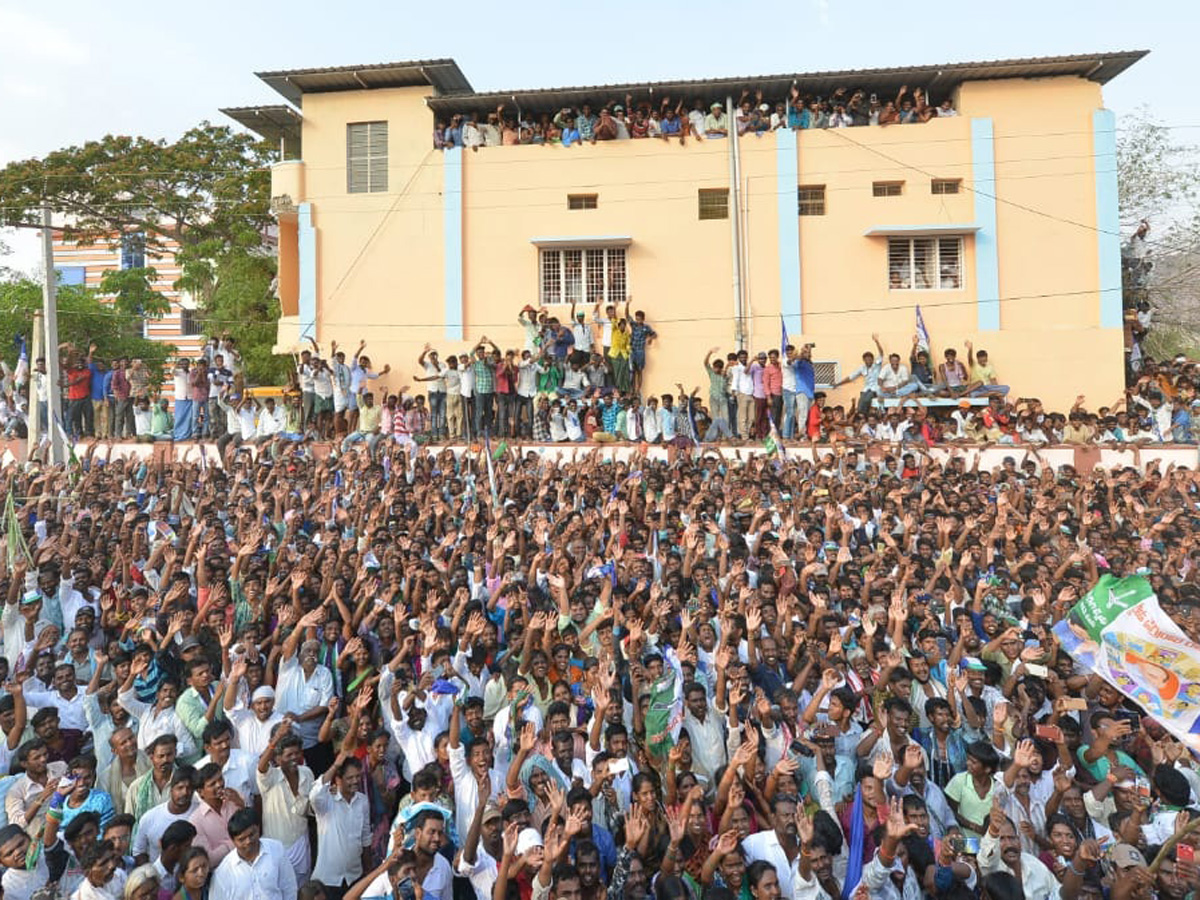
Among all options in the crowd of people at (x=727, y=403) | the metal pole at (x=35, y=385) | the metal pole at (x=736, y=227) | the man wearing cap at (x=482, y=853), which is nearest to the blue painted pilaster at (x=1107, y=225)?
the crowd of people at (x=727, y=403)

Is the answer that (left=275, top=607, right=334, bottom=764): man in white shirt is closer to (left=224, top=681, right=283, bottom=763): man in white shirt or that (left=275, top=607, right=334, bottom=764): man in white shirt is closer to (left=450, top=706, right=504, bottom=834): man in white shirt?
(left=224, top=681, right=283, bottom=763): man in white shirt

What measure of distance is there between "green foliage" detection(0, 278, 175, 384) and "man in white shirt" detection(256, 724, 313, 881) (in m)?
23.9

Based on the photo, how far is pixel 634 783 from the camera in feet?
15.6

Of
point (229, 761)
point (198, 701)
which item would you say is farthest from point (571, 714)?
point (198, 701)

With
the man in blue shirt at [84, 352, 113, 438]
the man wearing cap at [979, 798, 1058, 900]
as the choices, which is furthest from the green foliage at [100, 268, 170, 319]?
the man wearing cap at [979, 798, 1058, 900]

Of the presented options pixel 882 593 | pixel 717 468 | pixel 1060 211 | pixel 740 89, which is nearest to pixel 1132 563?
pixel 882 593

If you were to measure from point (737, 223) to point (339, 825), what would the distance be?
15443 mm

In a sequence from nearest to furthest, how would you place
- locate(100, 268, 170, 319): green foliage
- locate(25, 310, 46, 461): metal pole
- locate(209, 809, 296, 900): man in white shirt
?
locate(209, 809, 296, 900): man in white shirt, locate(25, 310, 46, 461): metal pole, locate(100, 268, 170, 319): green foliage

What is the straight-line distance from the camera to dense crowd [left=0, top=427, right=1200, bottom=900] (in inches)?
175

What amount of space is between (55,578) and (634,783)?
4769 mm

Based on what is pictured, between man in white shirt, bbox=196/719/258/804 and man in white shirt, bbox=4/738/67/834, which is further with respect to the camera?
man in white shirt, bbox=196/719/258/804

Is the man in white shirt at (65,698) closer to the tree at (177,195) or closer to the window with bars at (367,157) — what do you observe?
the window with bars at (367,157)

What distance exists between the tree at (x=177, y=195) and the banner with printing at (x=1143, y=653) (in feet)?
74.0

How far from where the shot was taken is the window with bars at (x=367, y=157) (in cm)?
1958
